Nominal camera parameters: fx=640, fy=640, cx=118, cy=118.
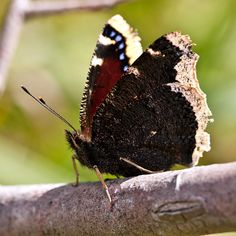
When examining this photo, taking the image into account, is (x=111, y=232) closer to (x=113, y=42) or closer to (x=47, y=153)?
(x=113, y=42)

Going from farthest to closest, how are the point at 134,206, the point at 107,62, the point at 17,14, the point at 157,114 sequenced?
the point at 17,14 < the point at 107,62 < the point at 157,114 < the point at 134,206

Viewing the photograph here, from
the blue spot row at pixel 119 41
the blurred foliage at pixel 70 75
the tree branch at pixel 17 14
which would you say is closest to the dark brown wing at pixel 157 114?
the blue spot row at pixel 119 41

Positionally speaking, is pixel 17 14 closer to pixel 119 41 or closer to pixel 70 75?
pixel 119 41

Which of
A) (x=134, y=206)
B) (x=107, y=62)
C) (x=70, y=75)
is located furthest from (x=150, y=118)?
(x=70, y=75)

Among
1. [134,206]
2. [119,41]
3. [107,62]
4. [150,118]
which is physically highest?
[119,41]

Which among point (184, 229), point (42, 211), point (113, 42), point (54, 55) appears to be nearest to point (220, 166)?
point (184, 229)
